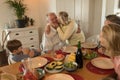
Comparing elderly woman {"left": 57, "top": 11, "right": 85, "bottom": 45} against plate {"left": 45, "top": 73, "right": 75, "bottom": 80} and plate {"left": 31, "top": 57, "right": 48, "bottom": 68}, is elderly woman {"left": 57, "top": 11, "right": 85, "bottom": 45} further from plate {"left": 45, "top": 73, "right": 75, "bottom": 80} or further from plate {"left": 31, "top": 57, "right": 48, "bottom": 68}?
plate {"left": 45, "top": 73, "right": 75, "bottom": 80}

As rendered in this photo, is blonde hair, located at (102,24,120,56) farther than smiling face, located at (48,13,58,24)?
No

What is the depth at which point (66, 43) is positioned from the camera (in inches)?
98.0

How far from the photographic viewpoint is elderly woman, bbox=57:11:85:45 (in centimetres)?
242

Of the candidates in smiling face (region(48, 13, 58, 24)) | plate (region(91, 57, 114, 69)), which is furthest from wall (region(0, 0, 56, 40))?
plate (region(91, 57, 114, 69))

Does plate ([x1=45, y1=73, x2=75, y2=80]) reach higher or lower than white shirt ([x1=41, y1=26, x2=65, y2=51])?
lower

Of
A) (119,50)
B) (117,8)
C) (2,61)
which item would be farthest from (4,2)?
(119,50)

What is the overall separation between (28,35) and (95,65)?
2.55 m

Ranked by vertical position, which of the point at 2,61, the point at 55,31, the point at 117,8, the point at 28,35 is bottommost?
the point at 2,61

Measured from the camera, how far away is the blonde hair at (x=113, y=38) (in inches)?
48.4

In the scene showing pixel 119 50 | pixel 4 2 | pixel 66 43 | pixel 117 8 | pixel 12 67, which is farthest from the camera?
pixel 4 2

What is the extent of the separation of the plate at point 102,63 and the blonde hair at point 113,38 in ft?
1.25

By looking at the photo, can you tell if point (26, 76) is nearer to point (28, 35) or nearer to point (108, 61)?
point (108, 61)

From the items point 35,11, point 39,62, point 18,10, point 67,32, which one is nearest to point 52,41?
point 67,32

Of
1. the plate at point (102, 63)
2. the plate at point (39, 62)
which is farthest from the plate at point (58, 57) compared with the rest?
the plate at point (102, 63)
